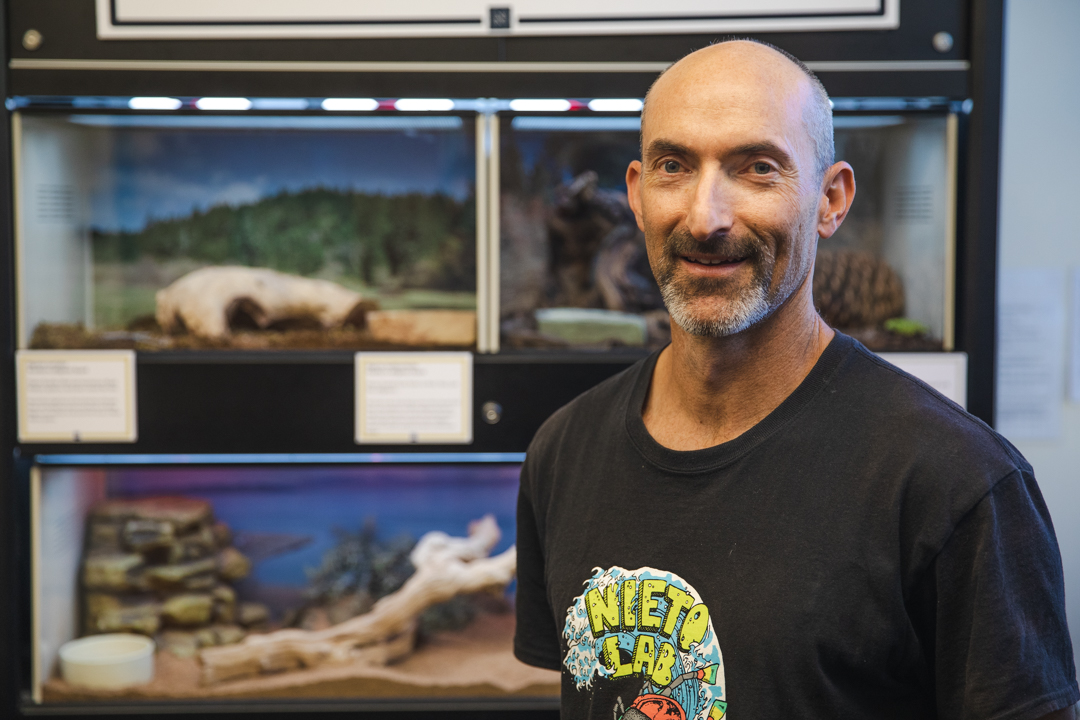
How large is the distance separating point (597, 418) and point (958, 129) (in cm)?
114

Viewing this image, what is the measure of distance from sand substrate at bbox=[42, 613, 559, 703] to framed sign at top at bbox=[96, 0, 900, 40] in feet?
4.40

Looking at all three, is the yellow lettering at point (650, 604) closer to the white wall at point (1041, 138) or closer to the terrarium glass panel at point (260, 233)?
the terrarium glass panel at point (260, 233)

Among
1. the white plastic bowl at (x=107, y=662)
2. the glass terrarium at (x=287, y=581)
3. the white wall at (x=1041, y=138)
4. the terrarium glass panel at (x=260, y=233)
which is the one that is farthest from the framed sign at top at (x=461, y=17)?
the white plastic bowl at (x=107, y=662)

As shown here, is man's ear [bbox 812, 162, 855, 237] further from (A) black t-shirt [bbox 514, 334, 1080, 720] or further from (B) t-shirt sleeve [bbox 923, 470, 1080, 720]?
(B) t-shirt sleeve [bbox 923, 470, 1080, 720]

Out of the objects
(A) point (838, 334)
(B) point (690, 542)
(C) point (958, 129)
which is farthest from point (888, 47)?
(B) point (690, 542)

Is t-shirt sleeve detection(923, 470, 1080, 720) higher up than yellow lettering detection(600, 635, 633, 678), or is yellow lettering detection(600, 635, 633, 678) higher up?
t-shirt sleeve detection(923, 470, 1080, 720)

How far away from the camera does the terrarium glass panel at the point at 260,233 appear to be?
1776 millimetres

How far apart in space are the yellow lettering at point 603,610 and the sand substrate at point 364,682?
93 centimetres

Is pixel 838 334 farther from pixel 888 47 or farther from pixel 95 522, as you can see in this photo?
pixel 95 522

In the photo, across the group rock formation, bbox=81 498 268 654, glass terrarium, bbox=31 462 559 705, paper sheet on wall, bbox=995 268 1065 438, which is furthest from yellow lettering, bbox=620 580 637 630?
paper sheet on wall, bbox=995 268 1065 438

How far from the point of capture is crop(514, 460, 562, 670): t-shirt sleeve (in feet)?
3.71

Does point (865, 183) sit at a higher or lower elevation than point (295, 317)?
higher

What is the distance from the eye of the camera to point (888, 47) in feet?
5.36

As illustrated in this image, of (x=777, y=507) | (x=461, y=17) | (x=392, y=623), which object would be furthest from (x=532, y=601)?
(x=461, y=17)
